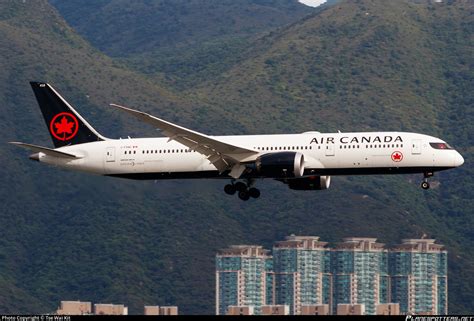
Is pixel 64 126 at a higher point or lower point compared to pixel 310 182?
higher

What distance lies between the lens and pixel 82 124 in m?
97.1

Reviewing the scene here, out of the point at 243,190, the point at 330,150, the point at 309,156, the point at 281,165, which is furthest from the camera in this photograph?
the point at 243,190

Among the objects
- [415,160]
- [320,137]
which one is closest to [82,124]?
[320,137]

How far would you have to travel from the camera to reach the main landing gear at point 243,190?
91.5 metres

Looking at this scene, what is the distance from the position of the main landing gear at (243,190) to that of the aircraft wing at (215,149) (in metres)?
2.07

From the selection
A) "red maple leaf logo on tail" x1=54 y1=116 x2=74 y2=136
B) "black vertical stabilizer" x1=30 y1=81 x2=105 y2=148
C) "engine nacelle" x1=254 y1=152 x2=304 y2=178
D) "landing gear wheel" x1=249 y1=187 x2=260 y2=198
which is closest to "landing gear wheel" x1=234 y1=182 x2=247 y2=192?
"landing gear wheel" x1=249 y1=187 x2=260 y2=198

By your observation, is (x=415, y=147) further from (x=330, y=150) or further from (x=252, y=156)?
(x=252, y=156)

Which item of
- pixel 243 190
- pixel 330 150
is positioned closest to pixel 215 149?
pixel 243 190

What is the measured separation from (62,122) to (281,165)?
19.4 meters

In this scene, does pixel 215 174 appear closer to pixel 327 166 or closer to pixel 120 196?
pixel 327 166

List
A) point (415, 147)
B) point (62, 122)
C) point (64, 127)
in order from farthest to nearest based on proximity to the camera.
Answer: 1. point (62, 122)
2. point (64, 127)
3. point (415, 147)

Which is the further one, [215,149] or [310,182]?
[310,182]

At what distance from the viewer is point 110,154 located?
310ft

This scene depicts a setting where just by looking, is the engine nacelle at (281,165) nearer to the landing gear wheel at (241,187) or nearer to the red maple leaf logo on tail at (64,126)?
the landing gear wheel at (241,187)
